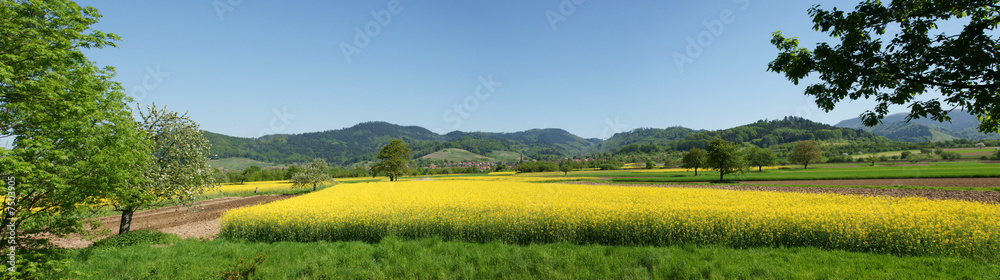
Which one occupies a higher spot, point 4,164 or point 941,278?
point 4,164

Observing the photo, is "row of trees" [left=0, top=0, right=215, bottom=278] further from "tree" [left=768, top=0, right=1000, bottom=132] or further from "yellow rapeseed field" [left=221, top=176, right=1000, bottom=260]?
"tree" [left=768, top=0, right=1000, bottom=132]

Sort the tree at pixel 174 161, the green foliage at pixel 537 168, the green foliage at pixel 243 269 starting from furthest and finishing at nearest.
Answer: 1. the green foliage at pixel 537 168
2. the tree at pixel 174 161
3. the green foliage at pixel 243 269

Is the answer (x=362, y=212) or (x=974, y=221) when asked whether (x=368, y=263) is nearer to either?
(x=362, y=212)

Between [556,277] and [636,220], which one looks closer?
[556,277]

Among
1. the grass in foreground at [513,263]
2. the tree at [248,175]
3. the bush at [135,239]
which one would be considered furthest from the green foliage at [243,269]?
the tree at [248,175]

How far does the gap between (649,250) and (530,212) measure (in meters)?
4.43

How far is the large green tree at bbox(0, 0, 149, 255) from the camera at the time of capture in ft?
19.3

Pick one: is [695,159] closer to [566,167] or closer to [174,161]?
[566,167]

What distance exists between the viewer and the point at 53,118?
6.44 meters

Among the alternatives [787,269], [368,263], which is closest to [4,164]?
[368,263]

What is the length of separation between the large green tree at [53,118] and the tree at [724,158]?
156ft

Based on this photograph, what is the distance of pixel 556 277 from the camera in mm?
7020

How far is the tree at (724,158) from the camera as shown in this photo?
130 feet

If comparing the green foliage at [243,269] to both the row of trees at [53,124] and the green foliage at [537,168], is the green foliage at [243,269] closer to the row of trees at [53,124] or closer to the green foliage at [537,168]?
the row of trees at [53,124]
